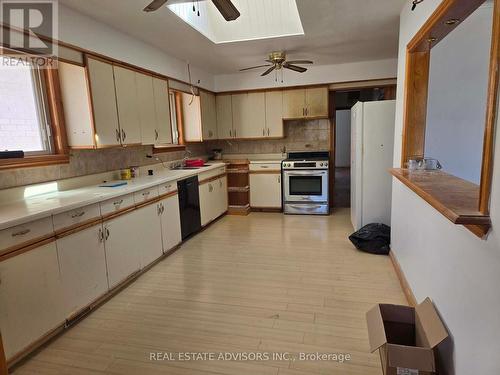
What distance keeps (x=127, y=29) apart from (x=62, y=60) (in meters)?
0.85

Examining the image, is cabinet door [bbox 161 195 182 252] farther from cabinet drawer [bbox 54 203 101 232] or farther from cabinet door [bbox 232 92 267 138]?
cabinet door [bbox 232 92 267 138]

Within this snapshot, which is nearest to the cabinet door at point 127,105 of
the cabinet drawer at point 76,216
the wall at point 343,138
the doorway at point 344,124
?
the cabinet drawer at point 76,216

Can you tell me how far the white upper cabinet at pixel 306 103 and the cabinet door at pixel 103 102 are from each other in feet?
10.1

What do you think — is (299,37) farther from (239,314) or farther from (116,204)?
(239,314)

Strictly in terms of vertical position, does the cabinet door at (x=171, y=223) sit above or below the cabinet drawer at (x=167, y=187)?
below

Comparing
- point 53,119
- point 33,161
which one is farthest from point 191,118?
point 33,161

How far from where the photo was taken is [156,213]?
331 cm

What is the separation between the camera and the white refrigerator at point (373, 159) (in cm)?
360

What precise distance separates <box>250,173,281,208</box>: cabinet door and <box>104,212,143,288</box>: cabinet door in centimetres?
272

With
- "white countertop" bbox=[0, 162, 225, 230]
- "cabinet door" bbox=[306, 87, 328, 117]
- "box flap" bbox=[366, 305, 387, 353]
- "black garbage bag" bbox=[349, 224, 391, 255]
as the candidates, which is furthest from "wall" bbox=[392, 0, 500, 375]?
"cabinet door" bbox=[306, 87, 328, 117]

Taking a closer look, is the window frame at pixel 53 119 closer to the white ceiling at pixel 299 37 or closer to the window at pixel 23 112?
the window at pixel 23 112

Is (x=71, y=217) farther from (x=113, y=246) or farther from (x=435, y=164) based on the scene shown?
(x=435, y=164)

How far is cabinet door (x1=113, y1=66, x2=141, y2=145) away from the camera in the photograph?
316cm

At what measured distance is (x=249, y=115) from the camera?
5523 millimetres
